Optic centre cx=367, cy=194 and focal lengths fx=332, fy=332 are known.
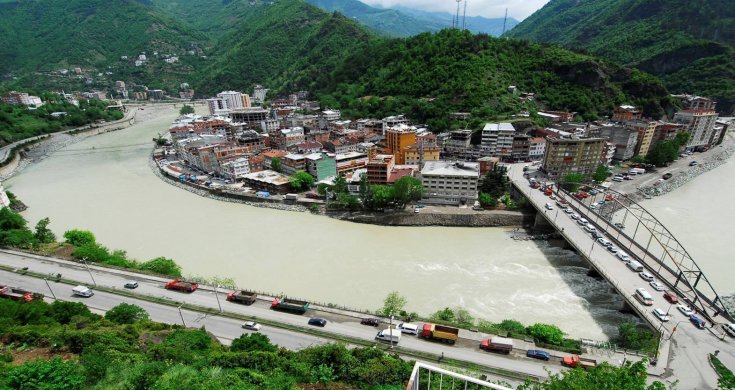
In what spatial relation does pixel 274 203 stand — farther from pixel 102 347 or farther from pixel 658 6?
pixel 658 6

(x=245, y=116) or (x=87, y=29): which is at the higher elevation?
(x=87, y=29)

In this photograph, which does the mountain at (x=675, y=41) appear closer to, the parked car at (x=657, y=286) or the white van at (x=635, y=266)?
the white van at (x=635, y=266)

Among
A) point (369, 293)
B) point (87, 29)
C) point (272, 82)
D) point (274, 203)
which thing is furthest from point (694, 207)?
point (87, 29)

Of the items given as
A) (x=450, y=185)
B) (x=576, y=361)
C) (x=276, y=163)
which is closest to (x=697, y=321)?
(x=576, y=361)

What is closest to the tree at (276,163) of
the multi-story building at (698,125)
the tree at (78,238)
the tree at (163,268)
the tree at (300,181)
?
the tree at (300,181)

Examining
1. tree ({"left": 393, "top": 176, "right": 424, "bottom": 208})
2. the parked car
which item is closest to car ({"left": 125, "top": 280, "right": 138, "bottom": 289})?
tree ({"left": 393, "top": 176, "right": 424, "bottom": 208})

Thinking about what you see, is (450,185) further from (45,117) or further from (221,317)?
(45,117)

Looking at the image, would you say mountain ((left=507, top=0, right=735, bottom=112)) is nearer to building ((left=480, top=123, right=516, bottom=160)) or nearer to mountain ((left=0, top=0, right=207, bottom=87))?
building ((left=480, top=123, right=516, bottom=160))
